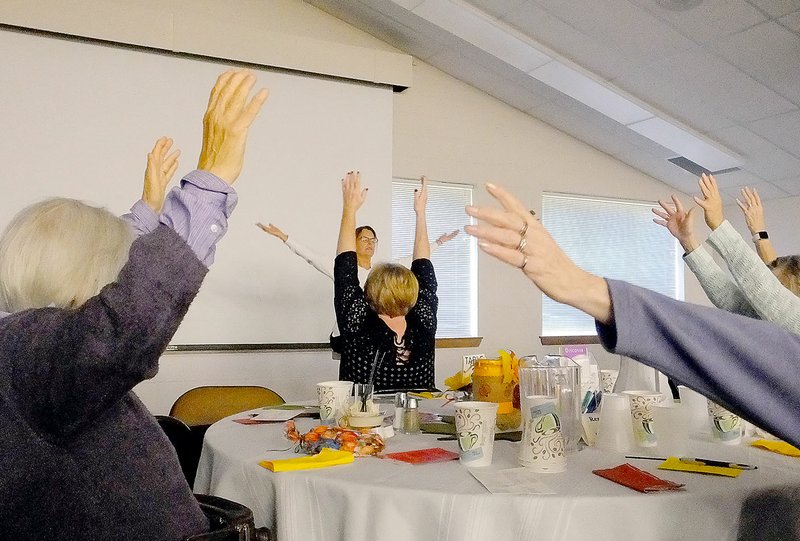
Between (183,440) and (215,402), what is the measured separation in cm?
68

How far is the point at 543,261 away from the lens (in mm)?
853

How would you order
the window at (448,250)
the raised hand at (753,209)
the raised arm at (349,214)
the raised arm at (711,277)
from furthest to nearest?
the window at (448,250) → the raised hand at (753,209) → the raised arm at (349,214) → the raised arm at (711,277)

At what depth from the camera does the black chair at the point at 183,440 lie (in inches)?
86.1

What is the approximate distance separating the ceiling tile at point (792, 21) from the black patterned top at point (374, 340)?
270cm

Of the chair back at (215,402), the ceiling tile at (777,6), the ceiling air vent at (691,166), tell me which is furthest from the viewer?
the ceiling air vent at (691,166)

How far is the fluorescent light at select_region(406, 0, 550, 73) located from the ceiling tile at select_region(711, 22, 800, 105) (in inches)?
46.9

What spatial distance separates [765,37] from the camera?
3.81 meters

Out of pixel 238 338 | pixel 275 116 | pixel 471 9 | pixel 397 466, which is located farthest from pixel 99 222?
pixel 471 9

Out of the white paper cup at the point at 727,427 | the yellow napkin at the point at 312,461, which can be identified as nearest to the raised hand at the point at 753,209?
the white paper cup at the point at 727,427

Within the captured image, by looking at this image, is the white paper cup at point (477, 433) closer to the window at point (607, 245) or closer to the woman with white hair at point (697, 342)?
the woman with white hair at point (697, 342)

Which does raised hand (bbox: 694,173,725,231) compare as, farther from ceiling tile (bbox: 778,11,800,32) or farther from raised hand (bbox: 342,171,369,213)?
ceiling tile (bbox: 778,11,800,32)

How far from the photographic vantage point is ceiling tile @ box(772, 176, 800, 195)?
213 inches

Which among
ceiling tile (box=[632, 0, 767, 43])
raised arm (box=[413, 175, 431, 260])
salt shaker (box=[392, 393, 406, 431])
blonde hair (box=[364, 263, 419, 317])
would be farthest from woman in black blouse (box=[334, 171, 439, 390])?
ceiling tile (box=[632, 0, 767, 43])

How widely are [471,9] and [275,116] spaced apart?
4.91 ft
